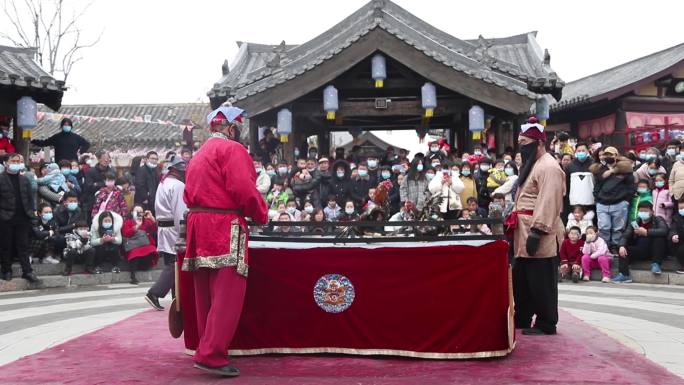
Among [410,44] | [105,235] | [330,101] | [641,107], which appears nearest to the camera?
[105,235]

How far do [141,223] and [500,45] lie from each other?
39.5 ft

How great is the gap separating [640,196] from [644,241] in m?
0.72

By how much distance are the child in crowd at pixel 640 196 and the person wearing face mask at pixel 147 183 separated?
316 inches

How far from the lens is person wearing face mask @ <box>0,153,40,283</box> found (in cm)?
1052

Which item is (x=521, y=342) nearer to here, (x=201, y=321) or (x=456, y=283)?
(x=456, y=283)

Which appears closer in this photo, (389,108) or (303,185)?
(303,185)

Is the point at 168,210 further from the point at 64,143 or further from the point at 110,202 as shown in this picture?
the point at 64,143

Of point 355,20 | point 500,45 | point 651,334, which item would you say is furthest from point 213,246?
point 500,45

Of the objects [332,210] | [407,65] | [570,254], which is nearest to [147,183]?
[332,210]

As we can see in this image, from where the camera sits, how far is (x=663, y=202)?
439 inches

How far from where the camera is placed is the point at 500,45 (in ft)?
65.4

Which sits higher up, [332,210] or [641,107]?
[641,107]

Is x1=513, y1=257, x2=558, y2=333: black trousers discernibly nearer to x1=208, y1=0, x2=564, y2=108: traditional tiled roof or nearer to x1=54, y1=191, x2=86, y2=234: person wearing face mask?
x1=208, y1=0, x2=564, y2=108: traditional tiled roof

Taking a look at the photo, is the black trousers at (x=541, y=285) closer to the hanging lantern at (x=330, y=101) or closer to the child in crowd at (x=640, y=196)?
the child in crowd at (x=640, y=196)
